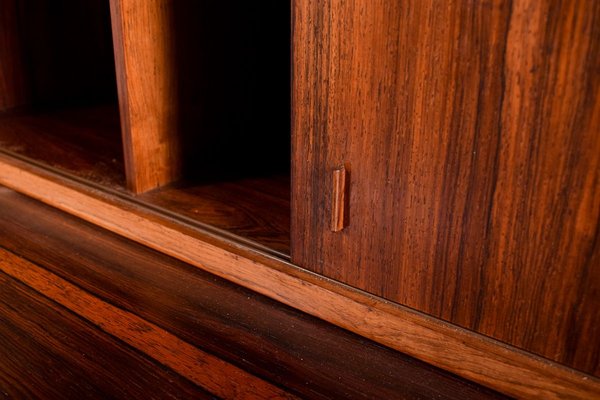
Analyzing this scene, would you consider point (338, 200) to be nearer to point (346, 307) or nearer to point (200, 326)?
point (346, 307)

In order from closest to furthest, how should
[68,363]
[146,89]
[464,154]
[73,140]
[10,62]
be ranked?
1. [464,154]
2. [68,363]
3. [146,89]
4. [73,140]
5. [10,62]

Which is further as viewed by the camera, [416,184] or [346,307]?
[346,307]

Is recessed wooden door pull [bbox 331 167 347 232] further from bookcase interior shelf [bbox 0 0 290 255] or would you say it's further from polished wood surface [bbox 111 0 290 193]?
polished wood surface [bbox 111 0 290 193]

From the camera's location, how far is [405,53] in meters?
0.71

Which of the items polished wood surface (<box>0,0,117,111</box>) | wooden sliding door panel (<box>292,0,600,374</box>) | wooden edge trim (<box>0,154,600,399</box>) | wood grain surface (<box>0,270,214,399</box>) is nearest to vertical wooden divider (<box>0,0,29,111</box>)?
polished wood surface (<box>0,0,117,111</box>)

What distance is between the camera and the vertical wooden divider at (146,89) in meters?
1.07

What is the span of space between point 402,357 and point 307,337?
128 millimetres

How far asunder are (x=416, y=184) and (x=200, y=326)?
36 cm

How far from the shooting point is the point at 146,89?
3.65ft

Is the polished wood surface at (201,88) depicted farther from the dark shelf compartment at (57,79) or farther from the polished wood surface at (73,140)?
the dark shelf compartment at (57,79)

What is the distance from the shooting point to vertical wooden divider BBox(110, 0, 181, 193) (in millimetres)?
1065

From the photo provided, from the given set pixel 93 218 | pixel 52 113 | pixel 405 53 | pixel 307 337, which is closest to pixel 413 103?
pixel 405 53

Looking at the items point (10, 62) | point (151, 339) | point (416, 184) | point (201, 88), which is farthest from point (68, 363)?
point (10, 62)

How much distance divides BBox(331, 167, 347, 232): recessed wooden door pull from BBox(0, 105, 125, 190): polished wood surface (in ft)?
1.68
